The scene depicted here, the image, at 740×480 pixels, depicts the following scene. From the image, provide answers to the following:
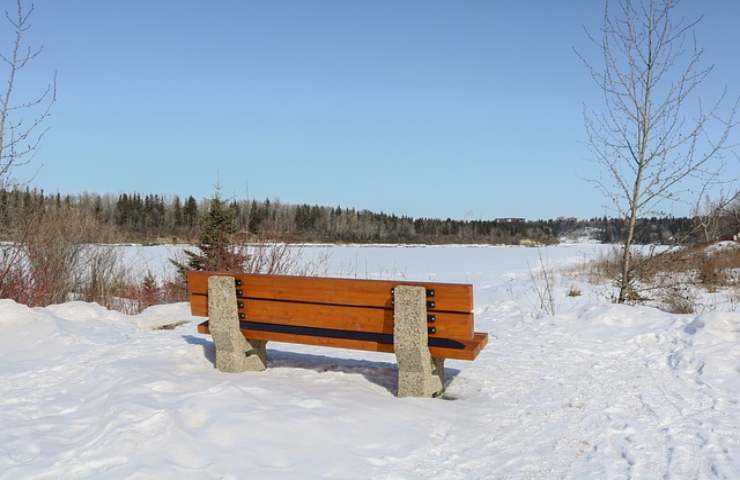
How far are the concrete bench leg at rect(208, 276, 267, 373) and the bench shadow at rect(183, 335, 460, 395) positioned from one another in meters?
0.40

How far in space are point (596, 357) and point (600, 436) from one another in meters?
2.28

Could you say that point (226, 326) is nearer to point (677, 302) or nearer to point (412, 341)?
point (412, 341)

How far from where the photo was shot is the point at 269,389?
177 inches

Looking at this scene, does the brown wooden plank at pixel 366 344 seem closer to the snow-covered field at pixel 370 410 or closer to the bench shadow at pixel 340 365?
the snow-covered field at pixel 370 410

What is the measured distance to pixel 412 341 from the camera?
4.35 metres

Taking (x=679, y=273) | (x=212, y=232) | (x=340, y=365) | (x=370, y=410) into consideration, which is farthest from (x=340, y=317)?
(x=212, y=232)

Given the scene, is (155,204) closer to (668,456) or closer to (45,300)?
(45,300)

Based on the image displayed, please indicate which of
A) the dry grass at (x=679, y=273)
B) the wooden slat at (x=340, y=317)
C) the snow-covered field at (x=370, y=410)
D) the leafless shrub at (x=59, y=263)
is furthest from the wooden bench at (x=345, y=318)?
the leafless shrub at (x=59, y=263)

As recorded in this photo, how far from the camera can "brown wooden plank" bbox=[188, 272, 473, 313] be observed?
167 inches

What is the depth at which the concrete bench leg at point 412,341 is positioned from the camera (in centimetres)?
430

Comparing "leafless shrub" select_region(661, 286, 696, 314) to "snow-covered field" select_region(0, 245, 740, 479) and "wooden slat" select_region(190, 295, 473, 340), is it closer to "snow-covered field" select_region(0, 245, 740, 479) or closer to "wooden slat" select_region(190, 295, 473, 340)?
"snow-covered field" select_region(0, 245, 740, 479)

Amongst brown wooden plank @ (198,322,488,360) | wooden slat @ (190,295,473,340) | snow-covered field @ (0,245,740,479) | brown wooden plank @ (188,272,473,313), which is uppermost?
brown wooden plank @ (188,272,473,313)

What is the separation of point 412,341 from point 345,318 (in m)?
0.61

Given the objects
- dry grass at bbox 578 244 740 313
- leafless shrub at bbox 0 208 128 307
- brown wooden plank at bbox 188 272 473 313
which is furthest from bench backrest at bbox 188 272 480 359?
leafless shrub at bbox 0 208 128 307
